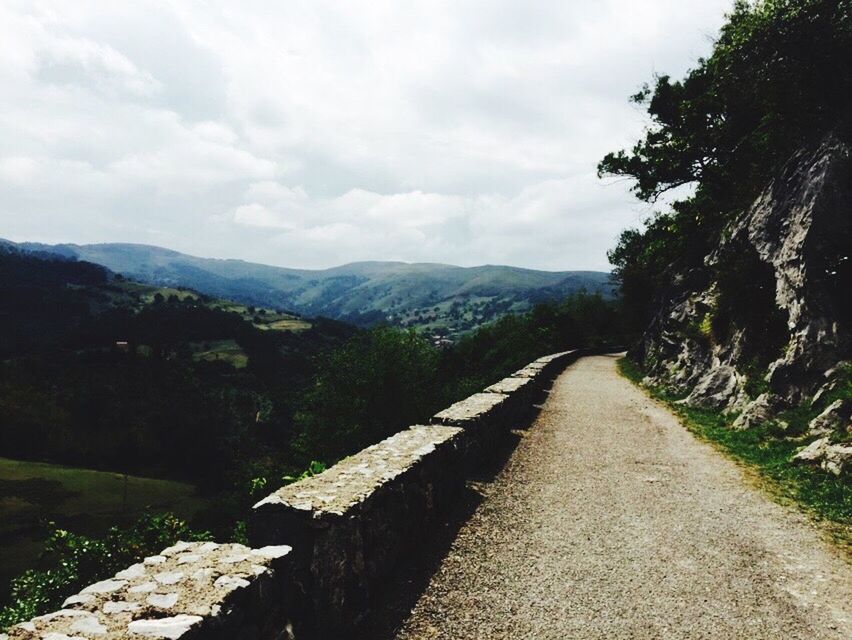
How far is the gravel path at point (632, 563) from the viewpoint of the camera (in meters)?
4.77

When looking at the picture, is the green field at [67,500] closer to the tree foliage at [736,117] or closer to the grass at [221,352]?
the grass at [221,352]

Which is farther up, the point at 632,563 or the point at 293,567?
the point at 293,567

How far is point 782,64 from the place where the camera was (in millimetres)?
14812

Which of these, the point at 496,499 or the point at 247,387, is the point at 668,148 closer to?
the point at 496,499

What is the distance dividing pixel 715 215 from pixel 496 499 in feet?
67.4

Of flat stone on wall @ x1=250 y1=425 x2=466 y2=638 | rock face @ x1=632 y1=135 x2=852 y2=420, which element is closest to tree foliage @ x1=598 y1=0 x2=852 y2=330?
rock face @ x1=632 y1=135 x2=852 y2=420

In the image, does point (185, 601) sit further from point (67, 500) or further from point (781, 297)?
point (67, 500)

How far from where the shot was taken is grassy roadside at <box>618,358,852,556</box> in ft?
23.7

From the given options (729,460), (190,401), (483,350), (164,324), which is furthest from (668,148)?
(164,324)

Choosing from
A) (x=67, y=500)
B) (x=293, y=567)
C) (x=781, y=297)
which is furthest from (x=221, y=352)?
(x=293, y=567)

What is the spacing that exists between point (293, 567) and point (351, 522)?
0.75 meters

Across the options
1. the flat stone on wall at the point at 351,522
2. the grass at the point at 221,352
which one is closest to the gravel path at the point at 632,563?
the flat stone on wall at the point at 351,522

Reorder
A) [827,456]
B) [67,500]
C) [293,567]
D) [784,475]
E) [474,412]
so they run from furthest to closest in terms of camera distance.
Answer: [67,500], [474,412], [784,475], [827,456], [293,567]

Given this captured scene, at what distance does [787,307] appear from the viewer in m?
13.3
